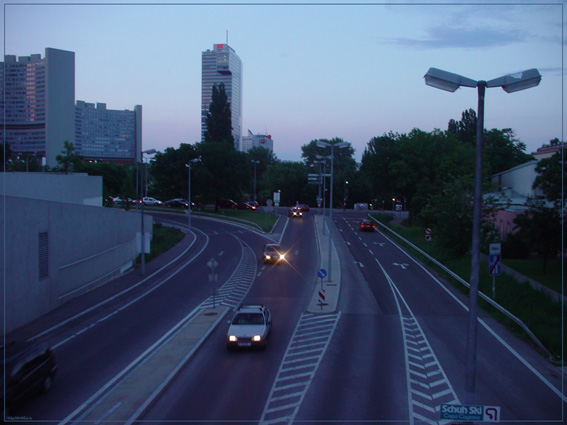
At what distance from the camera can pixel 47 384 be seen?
14.0 m

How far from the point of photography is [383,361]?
1736cm

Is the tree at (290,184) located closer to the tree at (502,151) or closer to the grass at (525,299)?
the tree at (502,151)

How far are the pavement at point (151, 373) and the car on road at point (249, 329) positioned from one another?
4.92 feet

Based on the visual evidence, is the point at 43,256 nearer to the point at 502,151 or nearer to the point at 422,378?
the point at 422,378

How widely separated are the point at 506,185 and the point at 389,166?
52.5ft

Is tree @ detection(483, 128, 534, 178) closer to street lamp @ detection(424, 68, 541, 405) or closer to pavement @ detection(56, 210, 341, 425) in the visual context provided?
pavement @ detection(56, 210, 341, 425)

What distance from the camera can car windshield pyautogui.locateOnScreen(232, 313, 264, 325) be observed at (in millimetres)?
19531

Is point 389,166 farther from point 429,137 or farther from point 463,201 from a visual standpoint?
point 463,201

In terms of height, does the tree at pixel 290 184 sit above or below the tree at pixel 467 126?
below

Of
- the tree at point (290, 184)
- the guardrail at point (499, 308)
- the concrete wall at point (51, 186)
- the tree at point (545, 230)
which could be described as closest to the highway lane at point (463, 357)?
the guardrail at point (499, 308)

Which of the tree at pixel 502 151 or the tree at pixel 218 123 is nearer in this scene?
the tree at pixel 502 151

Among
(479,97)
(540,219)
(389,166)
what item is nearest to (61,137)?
(389,166)

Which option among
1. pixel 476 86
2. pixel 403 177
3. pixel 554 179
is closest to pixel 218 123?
pixel 403 177

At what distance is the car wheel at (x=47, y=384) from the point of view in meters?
13.7
